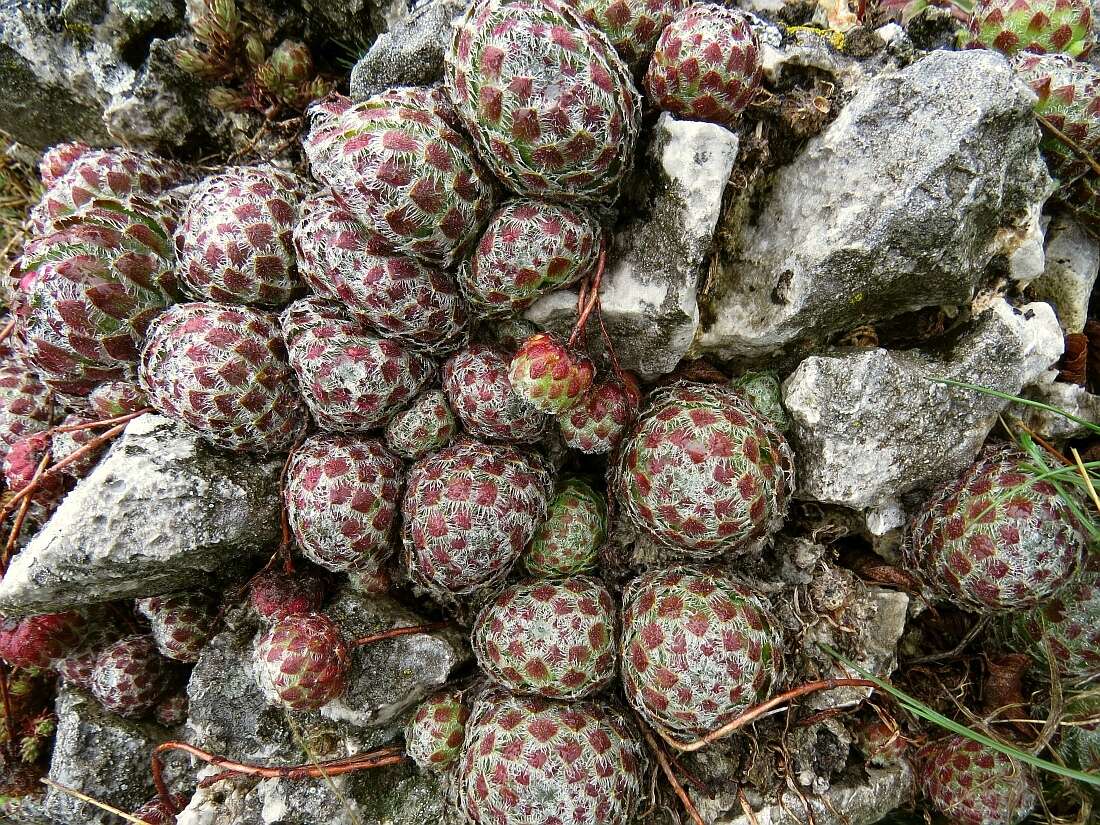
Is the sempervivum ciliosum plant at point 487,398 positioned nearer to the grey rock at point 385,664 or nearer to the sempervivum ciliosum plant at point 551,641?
the sempervivum ciliosum plant at point 551,641

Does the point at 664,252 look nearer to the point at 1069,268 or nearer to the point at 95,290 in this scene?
the point at 1069,268

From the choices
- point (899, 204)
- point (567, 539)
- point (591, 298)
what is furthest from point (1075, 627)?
point (591, 298)

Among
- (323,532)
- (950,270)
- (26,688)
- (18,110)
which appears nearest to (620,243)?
(950,270)

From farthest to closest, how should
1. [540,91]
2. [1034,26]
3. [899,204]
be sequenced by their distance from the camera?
[1034,26] < [899,204] < [540,91]

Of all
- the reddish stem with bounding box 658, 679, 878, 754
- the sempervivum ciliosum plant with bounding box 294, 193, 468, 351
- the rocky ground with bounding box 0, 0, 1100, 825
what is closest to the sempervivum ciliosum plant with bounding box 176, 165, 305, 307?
the rocky ground with bounding box 0, 0, 1100, 825

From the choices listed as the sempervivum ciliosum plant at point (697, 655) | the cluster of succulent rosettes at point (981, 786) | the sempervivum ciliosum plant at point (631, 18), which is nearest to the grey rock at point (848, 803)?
the cluster of succulent rosettes at point (981, 786)

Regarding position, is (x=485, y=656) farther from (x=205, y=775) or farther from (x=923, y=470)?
(x=923, y=470)

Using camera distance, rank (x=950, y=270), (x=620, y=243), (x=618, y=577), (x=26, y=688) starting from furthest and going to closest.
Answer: (x=26, y=688), (x=618, y=577), (x=620, y=243), (x=950, y=270)
